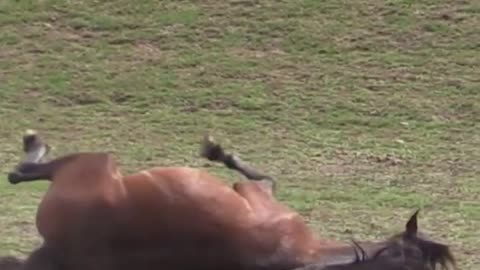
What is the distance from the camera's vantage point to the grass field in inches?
425

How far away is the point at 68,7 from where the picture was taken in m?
16.3

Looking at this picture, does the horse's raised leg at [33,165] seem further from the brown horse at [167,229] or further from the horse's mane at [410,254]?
the horse's mane at [410,254]

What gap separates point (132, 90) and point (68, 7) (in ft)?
7.52

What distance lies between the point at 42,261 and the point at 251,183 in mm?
1310

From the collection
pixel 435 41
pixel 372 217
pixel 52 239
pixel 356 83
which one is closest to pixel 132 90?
pixel 356 83

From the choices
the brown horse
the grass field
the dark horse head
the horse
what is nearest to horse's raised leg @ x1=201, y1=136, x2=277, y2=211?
the brown horse

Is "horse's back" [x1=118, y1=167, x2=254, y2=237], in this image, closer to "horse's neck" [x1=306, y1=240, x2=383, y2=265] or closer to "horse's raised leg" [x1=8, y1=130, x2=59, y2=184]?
"horse's neck" [x1=306, y1=240, x2=383, y2=265]

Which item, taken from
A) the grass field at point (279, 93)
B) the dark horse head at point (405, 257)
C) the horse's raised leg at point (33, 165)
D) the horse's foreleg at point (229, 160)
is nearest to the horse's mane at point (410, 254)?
the dark horse head at point (405, 257)

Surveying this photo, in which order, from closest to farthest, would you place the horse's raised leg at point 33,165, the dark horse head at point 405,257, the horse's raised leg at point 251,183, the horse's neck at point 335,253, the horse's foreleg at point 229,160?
the dark horse head at point 405,257 → the horse's neck at point 335,253 → the horse's raised leg at point 251,183 → the horse's raised leg at point 33,165 → the horse's foreleg at point 229,160

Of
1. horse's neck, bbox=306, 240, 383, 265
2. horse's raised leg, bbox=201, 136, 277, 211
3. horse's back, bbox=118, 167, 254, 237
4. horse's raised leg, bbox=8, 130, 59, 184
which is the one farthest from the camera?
horse's raised leg, bbox=8, 130, 59, 184

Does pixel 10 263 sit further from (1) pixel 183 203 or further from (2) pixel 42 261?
(1) pixel 183 203

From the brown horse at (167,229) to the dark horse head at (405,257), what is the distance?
16cm

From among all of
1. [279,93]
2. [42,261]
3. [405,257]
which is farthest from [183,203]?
[279,93]

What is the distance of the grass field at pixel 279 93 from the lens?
35.4 ft
